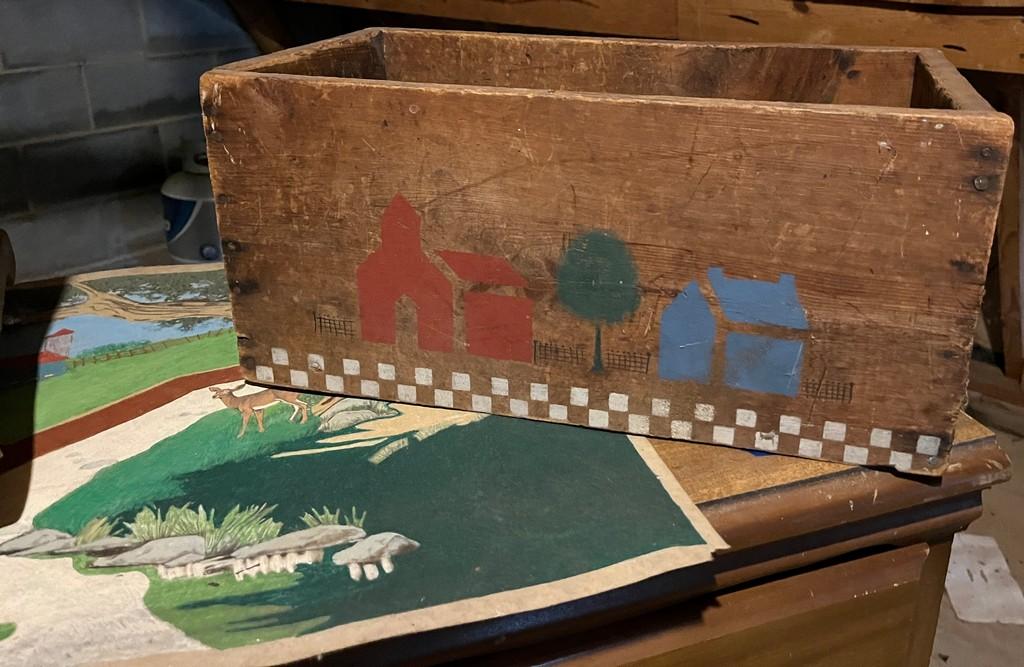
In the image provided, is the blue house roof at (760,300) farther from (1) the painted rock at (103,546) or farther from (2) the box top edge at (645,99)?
(1) the painted rock at (103,546)

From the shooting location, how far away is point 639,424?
0.71 m

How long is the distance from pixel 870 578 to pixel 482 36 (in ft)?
2.01

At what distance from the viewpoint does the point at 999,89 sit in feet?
4.44

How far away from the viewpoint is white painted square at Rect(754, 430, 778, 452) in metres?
0.69

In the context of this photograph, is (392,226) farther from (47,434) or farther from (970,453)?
(970,453)

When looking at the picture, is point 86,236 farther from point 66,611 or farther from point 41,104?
point 66,611

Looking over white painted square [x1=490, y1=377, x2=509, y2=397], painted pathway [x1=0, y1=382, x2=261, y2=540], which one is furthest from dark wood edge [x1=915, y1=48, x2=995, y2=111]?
painted pathway [x1=0, y1=382, x2=261, y2=540]

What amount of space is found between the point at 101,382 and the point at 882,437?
2.15 ft

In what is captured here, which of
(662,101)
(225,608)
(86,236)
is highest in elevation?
(662,101)

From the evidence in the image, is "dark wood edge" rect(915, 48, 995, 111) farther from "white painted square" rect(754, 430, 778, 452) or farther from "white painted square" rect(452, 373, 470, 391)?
"white painted square" rect(452, 373, 470, 391)

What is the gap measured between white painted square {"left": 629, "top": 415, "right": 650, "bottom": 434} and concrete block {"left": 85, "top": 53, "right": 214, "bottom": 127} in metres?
1.72

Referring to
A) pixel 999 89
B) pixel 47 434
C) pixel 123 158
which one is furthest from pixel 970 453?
pixel 123 158

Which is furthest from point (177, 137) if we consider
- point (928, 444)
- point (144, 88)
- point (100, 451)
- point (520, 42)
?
point (928, 444)

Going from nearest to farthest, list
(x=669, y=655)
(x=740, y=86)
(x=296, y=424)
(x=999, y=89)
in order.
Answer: (x=669, y=655) < (x=296, y=424) < (x=740, y=86) < (x=999, y=89)
